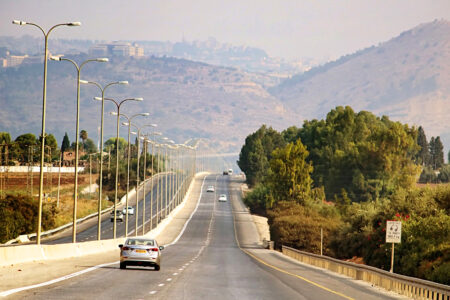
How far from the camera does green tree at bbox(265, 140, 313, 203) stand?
15288cm

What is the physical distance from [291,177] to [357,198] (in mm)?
16457

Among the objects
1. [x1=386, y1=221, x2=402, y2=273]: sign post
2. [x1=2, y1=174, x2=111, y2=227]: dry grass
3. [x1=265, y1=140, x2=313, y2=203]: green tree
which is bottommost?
[x1=2, y1=174, x2=111, y2=227]: dry grass

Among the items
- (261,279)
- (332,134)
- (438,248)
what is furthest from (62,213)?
(261,279)

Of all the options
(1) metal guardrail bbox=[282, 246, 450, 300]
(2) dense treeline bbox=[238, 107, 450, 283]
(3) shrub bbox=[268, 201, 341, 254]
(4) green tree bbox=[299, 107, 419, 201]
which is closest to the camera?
(1) metal guardrail bbox=[282, 246, 450, 300]

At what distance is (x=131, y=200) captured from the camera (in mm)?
188250

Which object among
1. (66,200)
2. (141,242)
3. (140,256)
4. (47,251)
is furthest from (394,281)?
(66,200)

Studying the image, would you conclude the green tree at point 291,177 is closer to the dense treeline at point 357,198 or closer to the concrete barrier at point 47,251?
the dense treeline at point 357,198

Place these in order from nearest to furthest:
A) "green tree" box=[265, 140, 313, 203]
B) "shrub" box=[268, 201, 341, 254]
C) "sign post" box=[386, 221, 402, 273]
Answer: "sign post" box=[386, 221, 402, 273]
"shrub" box=[268, 201, 341, 254]
"green tree" box=[265, 140, 313, 203]

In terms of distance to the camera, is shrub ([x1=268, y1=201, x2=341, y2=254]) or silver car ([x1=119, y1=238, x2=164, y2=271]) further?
shrub ([x1=268, y1=201, x2=341, y2=254])

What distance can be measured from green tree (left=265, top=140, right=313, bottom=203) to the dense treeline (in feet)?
0.59

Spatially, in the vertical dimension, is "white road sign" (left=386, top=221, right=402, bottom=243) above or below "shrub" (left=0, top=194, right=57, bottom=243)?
above

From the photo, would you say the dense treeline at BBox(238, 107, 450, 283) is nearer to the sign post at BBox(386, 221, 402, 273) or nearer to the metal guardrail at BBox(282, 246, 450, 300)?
the sign post at BBox(386, 221, 402, 273)

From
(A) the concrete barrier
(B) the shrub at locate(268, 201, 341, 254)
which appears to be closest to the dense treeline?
(B) the shrub at locate(268, 201, 341, 254)

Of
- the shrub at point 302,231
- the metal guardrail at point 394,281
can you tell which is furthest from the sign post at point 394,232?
the shrub at point 302,231
